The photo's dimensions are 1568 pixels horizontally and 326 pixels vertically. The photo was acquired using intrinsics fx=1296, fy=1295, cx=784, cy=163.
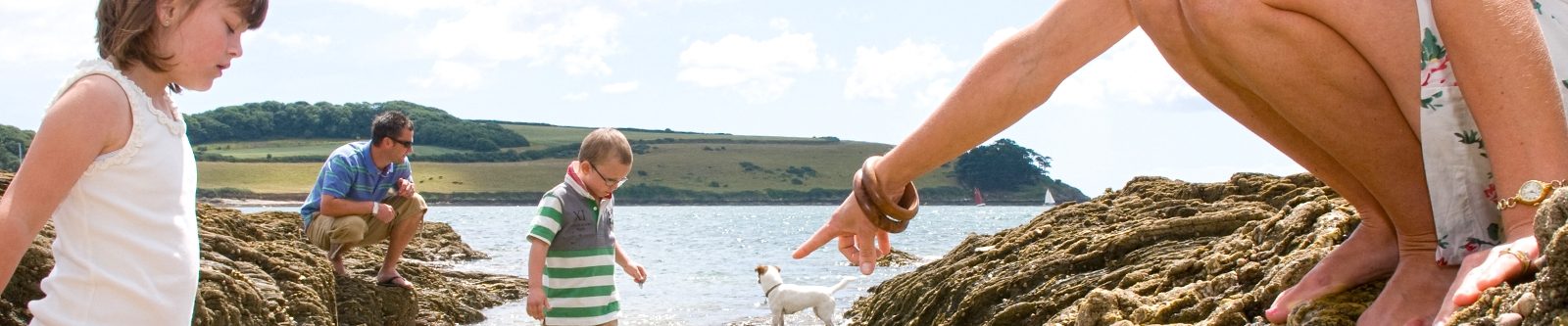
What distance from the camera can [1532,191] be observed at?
6.93 ft

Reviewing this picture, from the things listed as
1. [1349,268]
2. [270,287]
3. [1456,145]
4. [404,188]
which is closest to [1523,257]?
[1456,145]

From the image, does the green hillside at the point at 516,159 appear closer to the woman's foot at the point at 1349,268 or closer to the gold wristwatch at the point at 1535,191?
the woman's foot at the point at 1349,268

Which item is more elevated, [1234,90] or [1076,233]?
[1234,90]

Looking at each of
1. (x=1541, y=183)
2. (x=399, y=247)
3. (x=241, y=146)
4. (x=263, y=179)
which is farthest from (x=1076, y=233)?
(x=241, y=146)

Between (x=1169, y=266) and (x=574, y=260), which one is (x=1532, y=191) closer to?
(x=1169, y=266)

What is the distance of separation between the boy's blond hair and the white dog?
4457 mm

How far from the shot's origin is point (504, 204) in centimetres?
10712

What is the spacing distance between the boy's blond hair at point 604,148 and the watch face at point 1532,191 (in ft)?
15.1

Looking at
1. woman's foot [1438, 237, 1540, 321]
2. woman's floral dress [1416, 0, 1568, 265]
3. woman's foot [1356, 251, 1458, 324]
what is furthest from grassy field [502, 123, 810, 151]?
woman's foot [1438, 237, 1540, 321]

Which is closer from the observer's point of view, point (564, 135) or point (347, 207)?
point (347, 207)

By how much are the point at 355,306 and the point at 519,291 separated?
6.44 meters

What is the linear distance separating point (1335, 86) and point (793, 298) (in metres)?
8.42

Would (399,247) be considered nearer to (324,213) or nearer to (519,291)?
(324,213)

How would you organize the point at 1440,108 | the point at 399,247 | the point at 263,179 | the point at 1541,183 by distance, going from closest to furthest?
the point at 1541,183, the point at 1440,108, the point at 399,247, the point at 263,179
